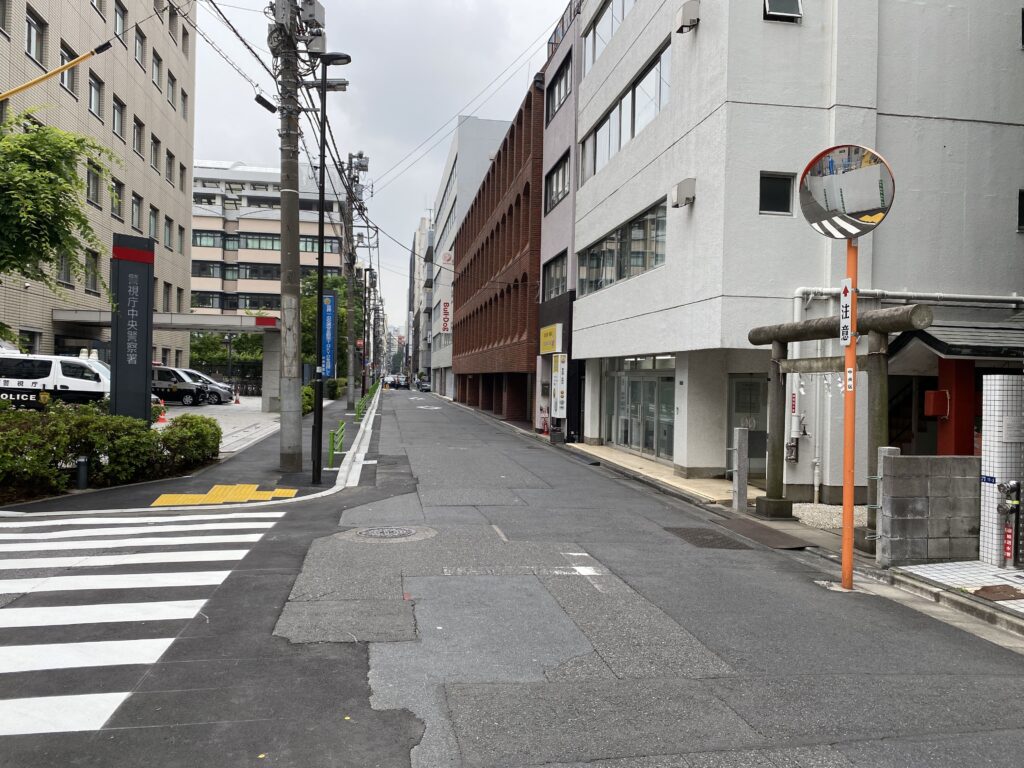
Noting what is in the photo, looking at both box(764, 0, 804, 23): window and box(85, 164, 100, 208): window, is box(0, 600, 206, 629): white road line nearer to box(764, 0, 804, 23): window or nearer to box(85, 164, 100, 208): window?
box(764, 0, 804, 23): window

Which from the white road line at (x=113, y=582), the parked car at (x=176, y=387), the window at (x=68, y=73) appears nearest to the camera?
the white road line at (x=113, y=582)

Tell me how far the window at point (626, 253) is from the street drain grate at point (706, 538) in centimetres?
825

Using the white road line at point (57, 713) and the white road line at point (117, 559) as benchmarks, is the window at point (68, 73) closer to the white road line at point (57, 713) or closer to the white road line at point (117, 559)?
the white road line at point (117, 559)

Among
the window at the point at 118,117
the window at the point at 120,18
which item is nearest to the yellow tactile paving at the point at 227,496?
the window at the point at 118,117

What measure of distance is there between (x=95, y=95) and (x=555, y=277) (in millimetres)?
21204

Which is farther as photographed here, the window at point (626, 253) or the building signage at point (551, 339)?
the building signage at point (551, 339)

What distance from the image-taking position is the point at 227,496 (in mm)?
13297

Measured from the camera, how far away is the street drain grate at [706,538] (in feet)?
33.8

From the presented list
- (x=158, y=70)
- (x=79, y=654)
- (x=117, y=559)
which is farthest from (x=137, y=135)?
(x=79, y=654)

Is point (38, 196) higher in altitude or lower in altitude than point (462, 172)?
lower

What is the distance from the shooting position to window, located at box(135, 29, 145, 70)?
37656mm

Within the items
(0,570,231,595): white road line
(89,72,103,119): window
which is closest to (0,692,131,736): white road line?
(0,570,231,595): white road line

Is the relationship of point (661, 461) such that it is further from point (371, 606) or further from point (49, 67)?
point (49, 67)

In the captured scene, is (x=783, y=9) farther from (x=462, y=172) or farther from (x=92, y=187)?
(x=462, y=172)
